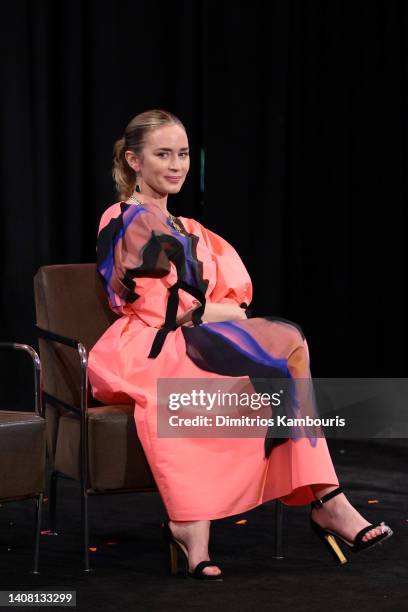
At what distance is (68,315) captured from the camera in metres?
3.32

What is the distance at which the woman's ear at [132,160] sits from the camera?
3.41 metres

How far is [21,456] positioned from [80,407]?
25cm

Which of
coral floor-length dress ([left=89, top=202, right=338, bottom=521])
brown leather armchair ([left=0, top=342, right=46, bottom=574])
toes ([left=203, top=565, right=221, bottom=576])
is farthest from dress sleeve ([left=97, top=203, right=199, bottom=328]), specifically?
Result: toes ([left=203, top=565, right=221, bottom=576])

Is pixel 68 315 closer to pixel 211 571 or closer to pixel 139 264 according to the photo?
pixel 139 264

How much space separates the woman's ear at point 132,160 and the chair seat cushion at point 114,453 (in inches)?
31.2

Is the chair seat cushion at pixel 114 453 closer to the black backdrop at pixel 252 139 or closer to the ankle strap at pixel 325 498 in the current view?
the ankle strap at pixel 325 498

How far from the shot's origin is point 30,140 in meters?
4.64

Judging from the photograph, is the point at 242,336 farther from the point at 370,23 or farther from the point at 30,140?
the point at 370,23

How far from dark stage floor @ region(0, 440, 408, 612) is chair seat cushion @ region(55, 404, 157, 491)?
243 millimetres

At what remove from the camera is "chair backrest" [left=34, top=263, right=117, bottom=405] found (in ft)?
10.6

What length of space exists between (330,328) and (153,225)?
2655 mm

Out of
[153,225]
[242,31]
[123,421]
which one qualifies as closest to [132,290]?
[153,225]


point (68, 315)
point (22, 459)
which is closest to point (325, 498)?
point (22, 459)

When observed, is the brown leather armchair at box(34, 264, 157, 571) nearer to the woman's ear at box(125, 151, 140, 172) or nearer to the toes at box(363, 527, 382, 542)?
the woman's ear at box(125, 151, 140, 172)
